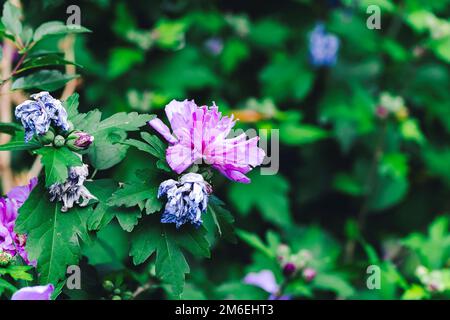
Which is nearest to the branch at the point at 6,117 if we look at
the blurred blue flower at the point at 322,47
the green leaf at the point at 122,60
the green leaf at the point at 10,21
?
the green leaf at the point at 122,60

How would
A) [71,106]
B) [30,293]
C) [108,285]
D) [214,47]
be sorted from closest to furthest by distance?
1. [30,293]
2. [71,106]
3. [108,285]
4. [214,47]

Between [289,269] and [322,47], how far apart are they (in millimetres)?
1519

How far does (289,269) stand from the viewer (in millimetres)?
2131

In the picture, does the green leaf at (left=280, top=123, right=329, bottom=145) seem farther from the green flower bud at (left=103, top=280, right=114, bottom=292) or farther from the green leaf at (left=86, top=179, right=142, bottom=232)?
the green leaf at (left=86, top=179, right=142, bottom=232)

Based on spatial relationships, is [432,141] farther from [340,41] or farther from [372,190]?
[340,41]

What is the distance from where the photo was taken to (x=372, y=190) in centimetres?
328

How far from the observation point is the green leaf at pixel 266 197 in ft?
9.80

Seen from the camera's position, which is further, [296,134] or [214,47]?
[214,47]

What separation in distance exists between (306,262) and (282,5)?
1.86 meters

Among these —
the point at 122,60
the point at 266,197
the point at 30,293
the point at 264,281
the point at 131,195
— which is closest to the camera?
the point at 30,293

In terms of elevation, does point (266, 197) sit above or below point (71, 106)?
below

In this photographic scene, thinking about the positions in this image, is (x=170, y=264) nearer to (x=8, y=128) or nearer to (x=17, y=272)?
(x=17, y=272)

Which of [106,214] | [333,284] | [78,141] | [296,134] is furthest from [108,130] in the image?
[296,134]

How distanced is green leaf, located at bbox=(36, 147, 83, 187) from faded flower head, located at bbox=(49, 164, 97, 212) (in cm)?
5
